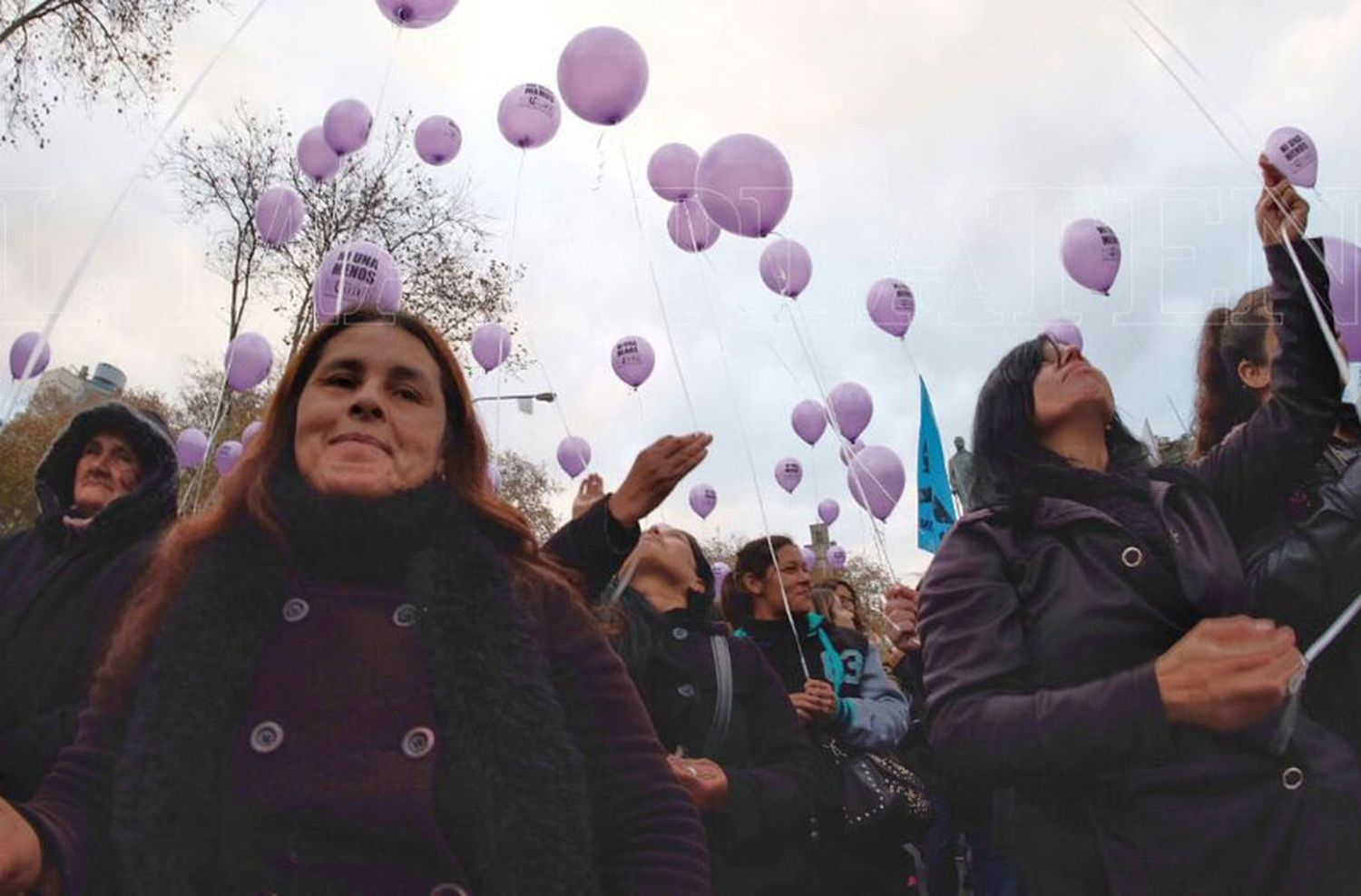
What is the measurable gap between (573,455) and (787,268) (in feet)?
13.3

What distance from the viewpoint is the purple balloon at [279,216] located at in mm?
6062

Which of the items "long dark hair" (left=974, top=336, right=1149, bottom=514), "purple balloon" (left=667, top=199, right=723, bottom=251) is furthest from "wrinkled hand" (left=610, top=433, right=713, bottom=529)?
"purple balloon" (left=667, top=199, right=723, bottom=251)

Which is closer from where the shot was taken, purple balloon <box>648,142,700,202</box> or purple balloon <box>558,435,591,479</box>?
purple balloon <box>648,142,700,202</box>

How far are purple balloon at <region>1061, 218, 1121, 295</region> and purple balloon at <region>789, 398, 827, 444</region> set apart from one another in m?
4.64

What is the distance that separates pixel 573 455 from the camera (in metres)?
9.65

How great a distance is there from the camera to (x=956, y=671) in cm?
179

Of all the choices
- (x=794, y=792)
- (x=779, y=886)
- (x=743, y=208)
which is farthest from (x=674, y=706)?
(x=743, y=208)

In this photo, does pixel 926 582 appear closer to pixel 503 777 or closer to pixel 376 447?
pixel 503 777

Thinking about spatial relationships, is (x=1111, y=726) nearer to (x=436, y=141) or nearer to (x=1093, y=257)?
(x=1093, y=257)

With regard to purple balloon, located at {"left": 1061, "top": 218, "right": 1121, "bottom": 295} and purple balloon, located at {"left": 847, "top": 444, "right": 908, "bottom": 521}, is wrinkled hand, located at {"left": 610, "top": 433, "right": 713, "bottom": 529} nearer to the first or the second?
purple balloon, located at {"left": 1061, "top": 218, "right": 1121, "bottom": 295}

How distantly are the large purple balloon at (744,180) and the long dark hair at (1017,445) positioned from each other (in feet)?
9.12

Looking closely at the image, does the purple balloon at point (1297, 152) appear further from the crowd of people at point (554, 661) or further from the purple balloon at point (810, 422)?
the purple balloon at point (810, 422)

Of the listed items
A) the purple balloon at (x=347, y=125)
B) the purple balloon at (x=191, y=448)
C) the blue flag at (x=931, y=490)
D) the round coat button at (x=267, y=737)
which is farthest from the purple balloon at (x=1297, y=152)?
the purple balloon at (x=191, y=448)

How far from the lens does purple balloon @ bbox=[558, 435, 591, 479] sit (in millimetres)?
9648
